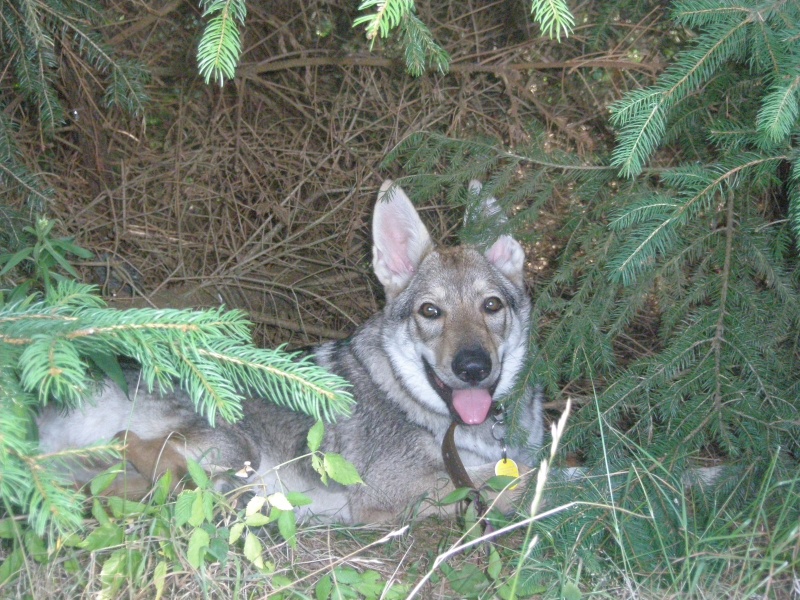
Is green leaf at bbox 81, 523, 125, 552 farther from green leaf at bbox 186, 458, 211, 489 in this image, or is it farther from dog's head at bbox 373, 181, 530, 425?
dog's head at bbox 373, 181, 530, 425

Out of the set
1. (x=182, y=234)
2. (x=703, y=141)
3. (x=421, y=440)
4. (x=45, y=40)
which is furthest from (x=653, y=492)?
(x=182, y=234)

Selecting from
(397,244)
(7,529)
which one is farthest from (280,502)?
(397,244)

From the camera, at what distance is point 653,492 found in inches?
108

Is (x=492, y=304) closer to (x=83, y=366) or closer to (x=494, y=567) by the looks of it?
(x=494, y=567)

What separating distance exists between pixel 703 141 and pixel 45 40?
300 cm

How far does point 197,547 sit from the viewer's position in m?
2.11

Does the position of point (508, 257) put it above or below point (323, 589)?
above

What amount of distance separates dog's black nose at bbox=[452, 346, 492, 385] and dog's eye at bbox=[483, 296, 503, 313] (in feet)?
1.26

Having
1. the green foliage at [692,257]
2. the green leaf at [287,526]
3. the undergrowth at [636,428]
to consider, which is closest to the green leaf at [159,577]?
the undergrowth at [636,428]

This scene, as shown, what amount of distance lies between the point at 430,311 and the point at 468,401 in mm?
537

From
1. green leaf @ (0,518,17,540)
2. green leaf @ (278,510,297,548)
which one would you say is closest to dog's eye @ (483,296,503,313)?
green leaf @ (278,510,297,548)

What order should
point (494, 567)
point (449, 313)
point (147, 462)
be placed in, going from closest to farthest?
point (494, 567)
point (147, 462)
point (449, 313)

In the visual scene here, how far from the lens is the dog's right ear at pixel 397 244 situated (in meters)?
4.12

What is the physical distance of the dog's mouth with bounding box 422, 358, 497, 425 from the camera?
3.71 meters
